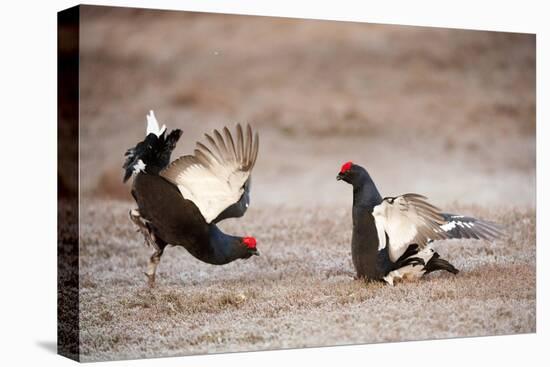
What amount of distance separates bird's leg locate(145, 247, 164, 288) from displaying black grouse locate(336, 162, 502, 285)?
154 centimetres

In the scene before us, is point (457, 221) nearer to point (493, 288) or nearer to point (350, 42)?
point (493, 288)

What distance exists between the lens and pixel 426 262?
8438 millimetres

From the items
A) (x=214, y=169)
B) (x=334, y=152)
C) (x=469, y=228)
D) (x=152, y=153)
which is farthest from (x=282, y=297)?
(x=334, y=152)

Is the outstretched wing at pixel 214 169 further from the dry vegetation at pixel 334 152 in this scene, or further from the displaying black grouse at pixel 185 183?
the dry vegetation at pixel 334 152

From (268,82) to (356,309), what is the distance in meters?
3.29

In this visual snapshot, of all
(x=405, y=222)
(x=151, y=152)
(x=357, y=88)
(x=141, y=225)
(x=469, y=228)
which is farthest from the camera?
(x=357, y=88)

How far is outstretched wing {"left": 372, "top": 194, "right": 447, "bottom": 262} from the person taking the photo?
26.3ft

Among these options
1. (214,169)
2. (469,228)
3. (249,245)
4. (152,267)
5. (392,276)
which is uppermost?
(214,169)

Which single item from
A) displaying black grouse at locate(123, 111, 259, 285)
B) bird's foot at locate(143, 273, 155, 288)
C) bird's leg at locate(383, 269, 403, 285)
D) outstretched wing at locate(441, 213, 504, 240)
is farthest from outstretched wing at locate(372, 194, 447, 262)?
bird's foot at locate(143, 273, 155, 288)

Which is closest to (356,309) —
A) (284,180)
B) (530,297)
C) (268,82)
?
(530,297)

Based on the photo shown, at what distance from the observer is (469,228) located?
8.68m

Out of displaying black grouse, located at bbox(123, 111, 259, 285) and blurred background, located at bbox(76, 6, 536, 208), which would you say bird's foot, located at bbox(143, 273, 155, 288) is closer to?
displaying black grouse, located at bbox(123, 111, 259, 285)

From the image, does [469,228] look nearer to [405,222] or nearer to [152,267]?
[405,222]

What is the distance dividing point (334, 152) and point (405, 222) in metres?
3.32
